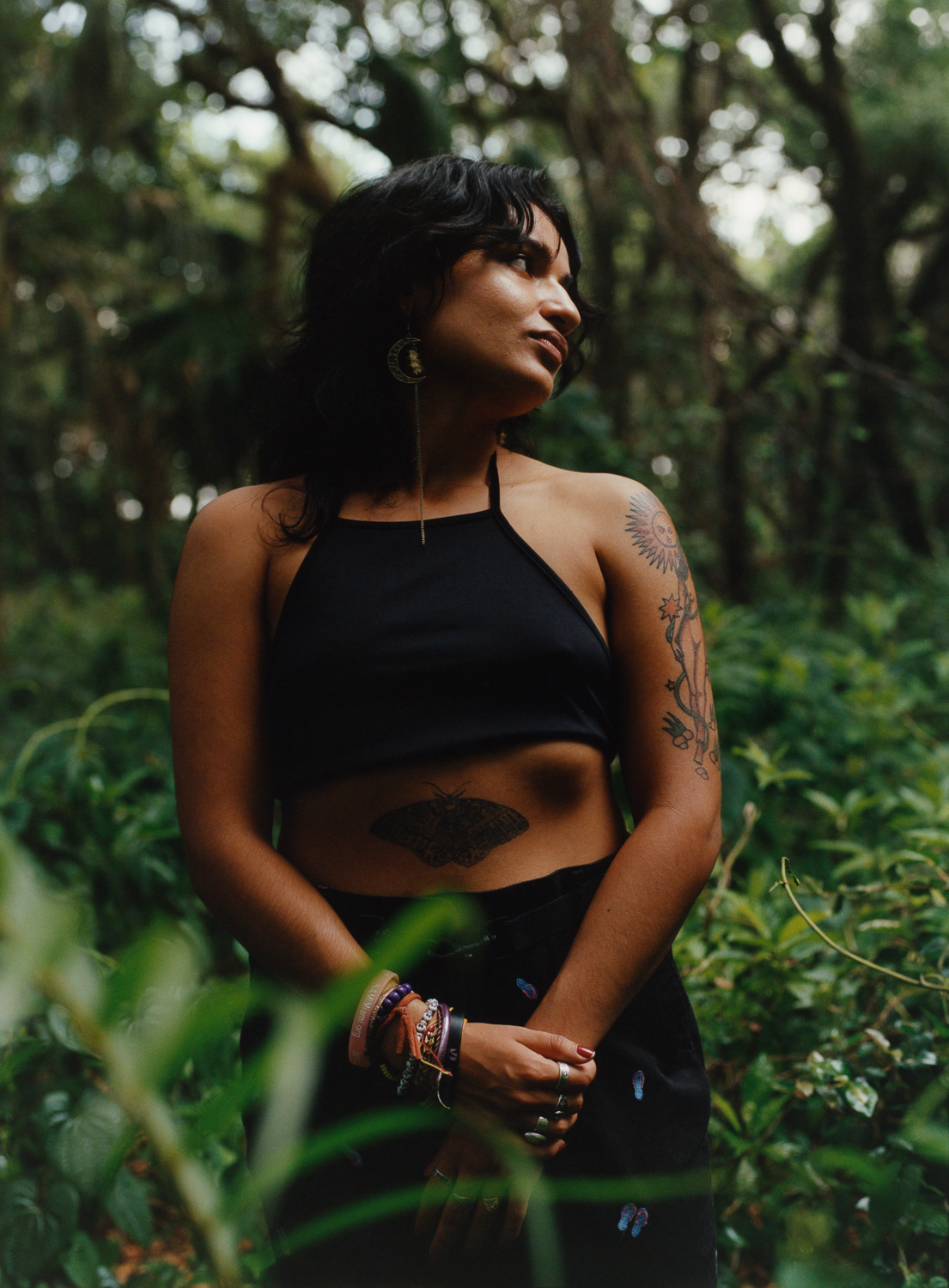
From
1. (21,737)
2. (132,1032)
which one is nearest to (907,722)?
(132,1032)

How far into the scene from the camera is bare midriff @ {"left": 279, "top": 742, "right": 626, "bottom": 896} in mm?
1297

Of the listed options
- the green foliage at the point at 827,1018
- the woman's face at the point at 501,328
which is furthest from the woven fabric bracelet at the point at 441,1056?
the woman's face at the point at 501,328

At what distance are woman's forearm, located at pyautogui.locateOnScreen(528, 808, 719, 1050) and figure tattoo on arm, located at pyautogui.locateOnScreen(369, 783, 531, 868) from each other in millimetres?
168

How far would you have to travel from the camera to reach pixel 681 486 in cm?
568

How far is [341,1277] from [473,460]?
3.57 ft

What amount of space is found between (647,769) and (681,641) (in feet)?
0.62

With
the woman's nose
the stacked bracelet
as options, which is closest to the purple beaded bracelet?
the stacked bracelet

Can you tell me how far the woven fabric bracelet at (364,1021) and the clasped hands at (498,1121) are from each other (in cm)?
12

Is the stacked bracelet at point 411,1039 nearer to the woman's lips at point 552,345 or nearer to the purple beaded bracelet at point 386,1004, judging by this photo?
the purple beaded bracelet at point 386,1004

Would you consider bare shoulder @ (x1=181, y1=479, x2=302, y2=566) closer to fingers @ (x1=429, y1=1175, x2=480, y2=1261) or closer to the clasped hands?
the clasped hands

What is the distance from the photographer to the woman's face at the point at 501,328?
137cm

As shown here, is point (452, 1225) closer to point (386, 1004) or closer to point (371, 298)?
point (386, 1004)

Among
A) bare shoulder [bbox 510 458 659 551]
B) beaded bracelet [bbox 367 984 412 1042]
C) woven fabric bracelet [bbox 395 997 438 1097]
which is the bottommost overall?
woven fabric bracelet [bbox 395 997 438 1097]

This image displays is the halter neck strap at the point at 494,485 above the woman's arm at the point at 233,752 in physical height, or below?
above
